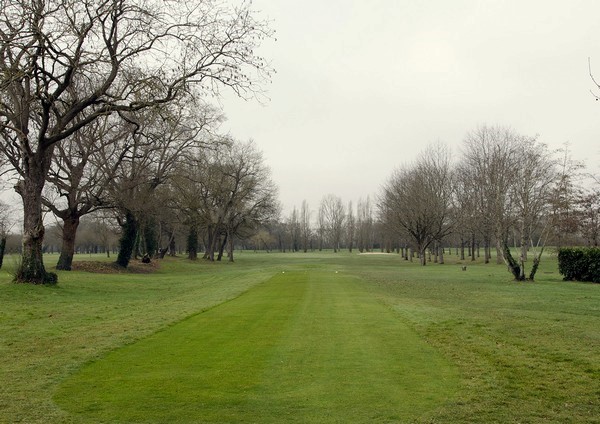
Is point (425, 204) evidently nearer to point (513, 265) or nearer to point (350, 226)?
point (513, 265)

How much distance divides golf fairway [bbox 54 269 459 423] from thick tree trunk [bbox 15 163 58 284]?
13.1 m

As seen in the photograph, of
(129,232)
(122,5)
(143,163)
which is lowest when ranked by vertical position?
(129,232)

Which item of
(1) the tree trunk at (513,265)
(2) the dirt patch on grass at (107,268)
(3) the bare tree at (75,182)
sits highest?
(3) the bare tree at (75,182)

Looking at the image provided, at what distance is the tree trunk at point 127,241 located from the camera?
4734 cm

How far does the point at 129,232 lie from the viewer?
48.2 m

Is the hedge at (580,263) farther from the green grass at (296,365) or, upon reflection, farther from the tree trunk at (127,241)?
the tree trunk at (127,241)

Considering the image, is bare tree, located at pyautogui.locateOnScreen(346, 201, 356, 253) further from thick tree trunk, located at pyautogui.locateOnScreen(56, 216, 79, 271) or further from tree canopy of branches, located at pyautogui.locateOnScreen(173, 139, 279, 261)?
thick tree trunk, located at pyautogui.locateOnScreen(56, 216, 79, 271)

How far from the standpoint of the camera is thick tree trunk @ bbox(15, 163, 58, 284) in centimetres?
2278

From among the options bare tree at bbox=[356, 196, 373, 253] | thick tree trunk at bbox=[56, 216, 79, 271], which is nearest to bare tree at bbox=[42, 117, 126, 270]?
thick tree trunk at bbox=[56, 216, 79, 271]

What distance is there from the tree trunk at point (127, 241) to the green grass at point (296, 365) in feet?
101

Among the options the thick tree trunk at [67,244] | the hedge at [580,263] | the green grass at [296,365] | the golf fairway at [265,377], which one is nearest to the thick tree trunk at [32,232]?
the green grass at [296,365]

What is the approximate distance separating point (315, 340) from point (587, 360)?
5232 mm

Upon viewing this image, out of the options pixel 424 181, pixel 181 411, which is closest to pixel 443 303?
pixel 181 411

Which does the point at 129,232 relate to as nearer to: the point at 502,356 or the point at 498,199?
the point at 498,199
